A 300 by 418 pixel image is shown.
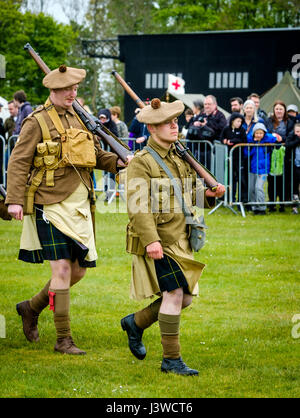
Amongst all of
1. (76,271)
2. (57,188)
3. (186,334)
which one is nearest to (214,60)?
(186,334)

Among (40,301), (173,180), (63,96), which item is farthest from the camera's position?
(40,301)

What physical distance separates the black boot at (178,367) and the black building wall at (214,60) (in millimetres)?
35139

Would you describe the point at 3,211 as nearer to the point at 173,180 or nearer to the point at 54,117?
the point at 54,117

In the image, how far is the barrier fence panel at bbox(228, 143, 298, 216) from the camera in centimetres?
1544

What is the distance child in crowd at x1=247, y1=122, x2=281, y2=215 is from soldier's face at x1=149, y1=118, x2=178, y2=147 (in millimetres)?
9380

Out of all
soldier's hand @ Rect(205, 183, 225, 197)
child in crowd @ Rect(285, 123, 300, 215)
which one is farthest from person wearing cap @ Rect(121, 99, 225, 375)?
child in crowd @ Rect(285, 123, 300, 215)

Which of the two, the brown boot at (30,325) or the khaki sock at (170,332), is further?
the brown boot at (30,325)

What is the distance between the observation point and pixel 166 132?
20.3 ft

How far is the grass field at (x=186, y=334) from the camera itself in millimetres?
5789

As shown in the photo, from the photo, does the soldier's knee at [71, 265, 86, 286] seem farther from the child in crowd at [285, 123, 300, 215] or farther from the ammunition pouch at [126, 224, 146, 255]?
the child in crowd at [285, 123, 300, 215]

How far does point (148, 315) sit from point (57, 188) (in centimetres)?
127

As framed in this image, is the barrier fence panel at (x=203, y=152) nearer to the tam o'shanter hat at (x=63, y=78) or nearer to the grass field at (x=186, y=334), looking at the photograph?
the grass field at (x=186, y=334)

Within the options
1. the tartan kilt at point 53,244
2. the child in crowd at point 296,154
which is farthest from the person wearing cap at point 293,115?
the tartan kilt at point 53,244
